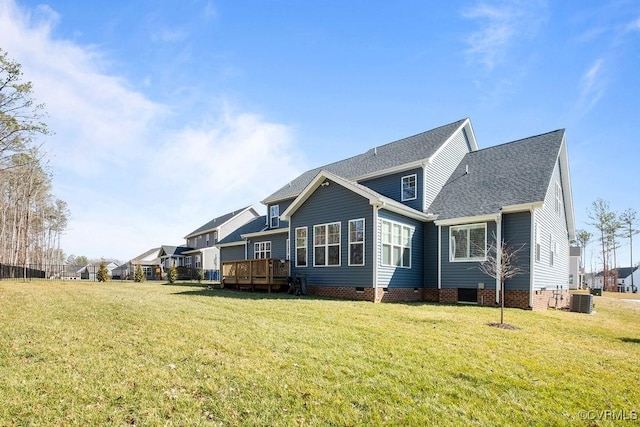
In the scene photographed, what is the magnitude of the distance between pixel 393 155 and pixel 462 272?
7430mm

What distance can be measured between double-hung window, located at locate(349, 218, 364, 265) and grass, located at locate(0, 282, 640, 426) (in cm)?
614

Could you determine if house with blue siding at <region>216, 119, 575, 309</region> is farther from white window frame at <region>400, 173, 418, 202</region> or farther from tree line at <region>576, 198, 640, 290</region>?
tree line at <region>576, 198, 640, 290</region>

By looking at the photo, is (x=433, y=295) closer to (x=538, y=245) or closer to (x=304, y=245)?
(x=538, y=245)

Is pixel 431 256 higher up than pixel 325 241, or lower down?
lower down

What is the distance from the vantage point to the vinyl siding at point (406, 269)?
14141 mm

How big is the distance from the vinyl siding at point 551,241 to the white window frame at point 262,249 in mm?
15308

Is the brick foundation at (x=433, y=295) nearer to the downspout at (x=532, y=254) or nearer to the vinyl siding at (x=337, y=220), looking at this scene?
the downspout at (x=532, y=254)

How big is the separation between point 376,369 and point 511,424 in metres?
1.82

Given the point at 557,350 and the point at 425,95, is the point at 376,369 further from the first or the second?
the point at 425,95

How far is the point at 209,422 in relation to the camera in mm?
3480

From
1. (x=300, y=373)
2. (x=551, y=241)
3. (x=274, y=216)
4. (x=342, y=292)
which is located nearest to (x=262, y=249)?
(x=274, y=216)

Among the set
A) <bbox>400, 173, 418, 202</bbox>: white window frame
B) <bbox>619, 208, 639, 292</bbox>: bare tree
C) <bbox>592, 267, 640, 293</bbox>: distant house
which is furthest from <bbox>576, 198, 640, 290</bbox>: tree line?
<bbox>400, 173, 418, 202</bbox>: white window frame

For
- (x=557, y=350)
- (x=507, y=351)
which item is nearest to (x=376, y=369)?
(x=507, y=351)

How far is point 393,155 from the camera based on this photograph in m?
19.3
